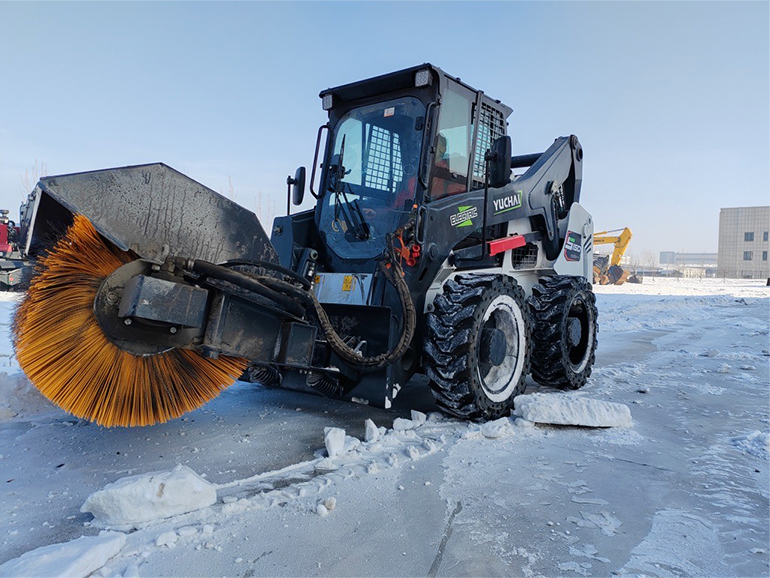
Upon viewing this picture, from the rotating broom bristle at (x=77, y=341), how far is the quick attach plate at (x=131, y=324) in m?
0.04

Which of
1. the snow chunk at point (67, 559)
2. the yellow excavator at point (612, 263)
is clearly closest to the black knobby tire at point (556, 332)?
the snow chunk at point (67, 559)

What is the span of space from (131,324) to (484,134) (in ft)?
11.6

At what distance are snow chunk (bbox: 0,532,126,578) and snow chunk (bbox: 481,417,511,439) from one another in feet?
7.77

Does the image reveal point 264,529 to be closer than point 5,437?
Yes

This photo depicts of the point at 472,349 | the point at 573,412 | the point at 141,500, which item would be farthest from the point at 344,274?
the point at 141,500

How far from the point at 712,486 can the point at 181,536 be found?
9.02ft

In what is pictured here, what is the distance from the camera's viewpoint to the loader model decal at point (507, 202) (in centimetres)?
472

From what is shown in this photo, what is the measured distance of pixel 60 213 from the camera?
269 centimetres

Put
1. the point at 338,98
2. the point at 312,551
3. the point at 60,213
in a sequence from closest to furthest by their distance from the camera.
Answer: the point at 312,551, the point at 60,213, the point at 338,98

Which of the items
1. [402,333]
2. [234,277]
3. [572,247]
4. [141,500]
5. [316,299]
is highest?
[572,247]

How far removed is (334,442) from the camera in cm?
327

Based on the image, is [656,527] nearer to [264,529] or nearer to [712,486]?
[712,486]

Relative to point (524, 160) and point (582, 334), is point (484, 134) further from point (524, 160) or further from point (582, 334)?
point (582, 334)

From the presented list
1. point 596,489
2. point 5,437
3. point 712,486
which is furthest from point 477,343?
point 5,437
